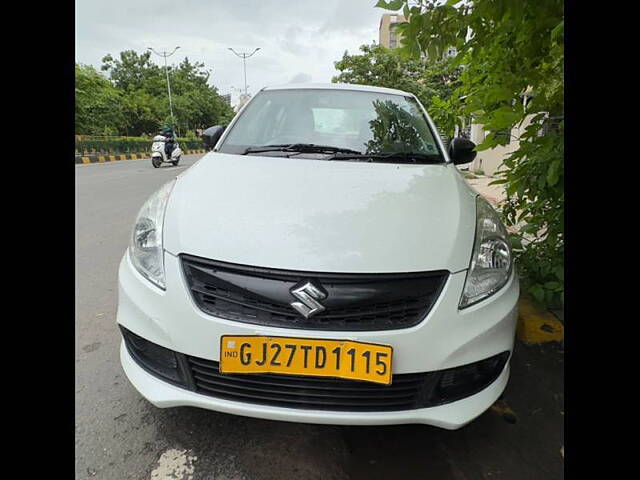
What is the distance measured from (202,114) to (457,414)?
151 ft

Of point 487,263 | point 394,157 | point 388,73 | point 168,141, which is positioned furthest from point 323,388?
point 388,73

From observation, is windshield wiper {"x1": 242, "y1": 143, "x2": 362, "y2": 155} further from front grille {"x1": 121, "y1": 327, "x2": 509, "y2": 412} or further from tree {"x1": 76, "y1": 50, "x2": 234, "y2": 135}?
tree {"x1": 76, "y1": 50, "x2": 234, "y2": 135}

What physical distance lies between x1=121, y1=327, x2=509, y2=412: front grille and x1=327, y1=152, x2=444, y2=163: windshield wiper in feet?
3.69

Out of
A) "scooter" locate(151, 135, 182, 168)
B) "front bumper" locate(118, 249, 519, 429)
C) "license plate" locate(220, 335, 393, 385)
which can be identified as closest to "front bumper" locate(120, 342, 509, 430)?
"front bumper" locate(118, 249, 519, 429)

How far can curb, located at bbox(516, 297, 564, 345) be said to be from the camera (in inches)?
94.7

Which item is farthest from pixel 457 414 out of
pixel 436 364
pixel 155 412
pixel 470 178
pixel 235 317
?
pixel 470 178

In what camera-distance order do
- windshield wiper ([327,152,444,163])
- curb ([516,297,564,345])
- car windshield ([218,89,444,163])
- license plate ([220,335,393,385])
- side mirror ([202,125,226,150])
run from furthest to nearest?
side mirror ([202,125,226,150]), curb ([516,297,564,345]), car windshield ([218,89,444,163]), windshield wiper ([327,152,444,163]), license plate ([220,335,393,385])

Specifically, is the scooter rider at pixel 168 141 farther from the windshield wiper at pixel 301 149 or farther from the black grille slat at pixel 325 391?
the black grille slat at pixel 325 391

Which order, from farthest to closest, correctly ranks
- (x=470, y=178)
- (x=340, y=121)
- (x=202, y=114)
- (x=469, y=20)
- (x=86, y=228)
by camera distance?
(x=202, y=114), (x=470, y=178), (x=86, y=228), (x=340, y=121), (x=469, y=20)

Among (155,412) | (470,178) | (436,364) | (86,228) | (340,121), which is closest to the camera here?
(436,364)

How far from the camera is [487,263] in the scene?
145cm

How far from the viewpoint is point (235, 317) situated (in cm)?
128

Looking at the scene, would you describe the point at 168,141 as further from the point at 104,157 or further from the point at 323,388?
the point at 323,388
